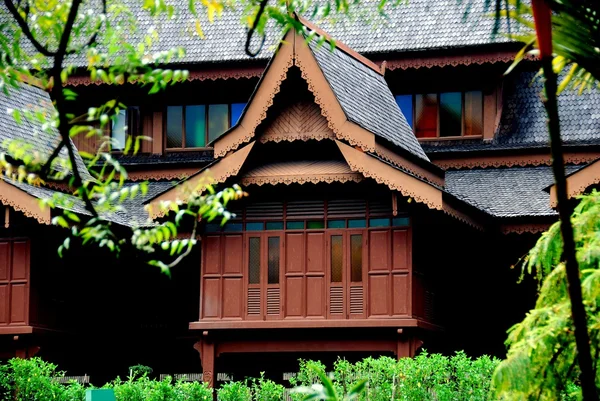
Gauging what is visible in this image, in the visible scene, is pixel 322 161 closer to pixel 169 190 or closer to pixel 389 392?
pixel 169 190

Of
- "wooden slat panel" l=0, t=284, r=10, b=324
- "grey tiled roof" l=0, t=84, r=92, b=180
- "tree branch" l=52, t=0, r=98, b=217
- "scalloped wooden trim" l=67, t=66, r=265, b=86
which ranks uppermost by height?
"scalloped wooden trim" l=67, t=66, r=265, b=86

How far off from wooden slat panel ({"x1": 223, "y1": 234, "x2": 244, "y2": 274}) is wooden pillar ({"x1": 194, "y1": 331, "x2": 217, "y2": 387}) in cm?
120

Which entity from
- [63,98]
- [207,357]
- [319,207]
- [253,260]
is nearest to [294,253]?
[253,260]

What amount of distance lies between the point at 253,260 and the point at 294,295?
984 mm

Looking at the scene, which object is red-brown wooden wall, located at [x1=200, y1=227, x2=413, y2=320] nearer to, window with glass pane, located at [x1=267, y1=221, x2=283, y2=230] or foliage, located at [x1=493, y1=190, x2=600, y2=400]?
window with glass pane, located at [x1=267, y1=221, x2=283, y2=230]

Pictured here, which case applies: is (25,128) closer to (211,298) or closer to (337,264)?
(211,298)

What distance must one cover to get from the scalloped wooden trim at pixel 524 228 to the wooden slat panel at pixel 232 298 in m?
4.67

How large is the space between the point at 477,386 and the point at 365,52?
983cm

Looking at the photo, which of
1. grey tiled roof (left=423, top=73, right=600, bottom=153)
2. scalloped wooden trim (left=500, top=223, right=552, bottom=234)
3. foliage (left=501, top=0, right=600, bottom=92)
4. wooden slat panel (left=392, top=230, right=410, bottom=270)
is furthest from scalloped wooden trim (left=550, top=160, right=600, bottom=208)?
foliage (left=501, top=0, right=600, bottom=92)

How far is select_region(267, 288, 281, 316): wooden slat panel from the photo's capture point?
66.8 feet

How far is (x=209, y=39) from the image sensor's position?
24906 millimetres

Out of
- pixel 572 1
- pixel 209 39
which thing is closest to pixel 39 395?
pixel 209 39

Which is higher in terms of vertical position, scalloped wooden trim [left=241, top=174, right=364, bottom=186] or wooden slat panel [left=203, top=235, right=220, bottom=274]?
scalloped wooden trim [left=241, top=174, right=364, bottom=186]

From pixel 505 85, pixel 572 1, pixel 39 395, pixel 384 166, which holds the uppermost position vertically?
pixel 505 85
